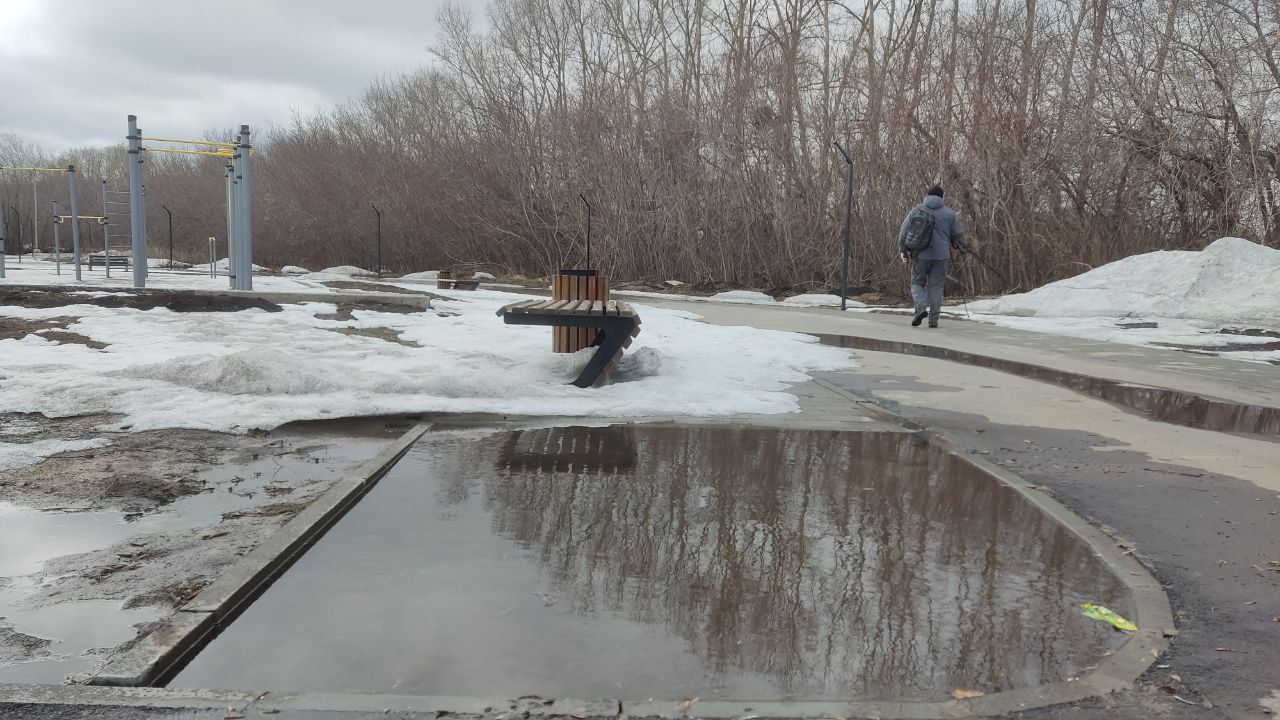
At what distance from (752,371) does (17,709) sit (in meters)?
6.40

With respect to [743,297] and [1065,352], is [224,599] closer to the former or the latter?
[1065,352]

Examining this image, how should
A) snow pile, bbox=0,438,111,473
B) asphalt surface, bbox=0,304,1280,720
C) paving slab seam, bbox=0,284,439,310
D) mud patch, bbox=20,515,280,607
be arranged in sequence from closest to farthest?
asphalt surface, bbox=0,304,1280,720
mud patch, bbox=20,515,280,607
snow pile, bbox=0,438,111,473
paving slab seam, bbox=0,284,439,310

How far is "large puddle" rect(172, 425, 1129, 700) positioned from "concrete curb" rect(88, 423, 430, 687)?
0.06 m

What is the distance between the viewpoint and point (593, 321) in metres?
6.77

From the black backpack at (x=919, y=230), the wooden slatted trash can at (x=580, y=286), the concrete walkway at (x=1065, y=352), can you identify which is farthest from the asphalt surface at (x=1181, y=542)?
the black backpack at (x=919, y=230)

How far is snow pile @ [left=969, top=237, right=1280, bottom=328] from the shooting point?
12.6 meters

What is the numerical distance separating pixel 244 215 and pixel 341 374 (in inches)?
392

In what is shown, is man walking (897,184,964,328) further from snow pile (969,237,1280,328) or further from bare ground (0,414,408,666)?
bare ground (0,414,408,666)

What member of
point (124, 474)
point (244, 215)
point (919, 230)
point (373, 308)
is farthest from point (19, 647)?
point (244, 215)

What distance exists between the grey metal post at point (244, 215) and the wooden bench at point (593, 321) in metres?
9.31

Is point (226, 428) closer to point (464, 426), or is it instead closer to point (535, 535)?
point (464, 426)

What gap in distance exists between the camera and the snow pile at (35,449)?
4.68 m

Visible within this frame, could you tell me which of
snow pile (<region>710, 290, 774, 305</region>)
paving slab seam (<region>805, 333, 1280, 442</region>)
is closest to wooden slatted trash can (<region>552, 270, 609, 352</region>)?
paving slab seam (<region>805, 333, 1280, 442</region>)

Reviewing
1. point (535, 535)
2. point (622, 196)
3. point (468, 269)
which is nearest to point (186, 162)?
point (468, 269)
